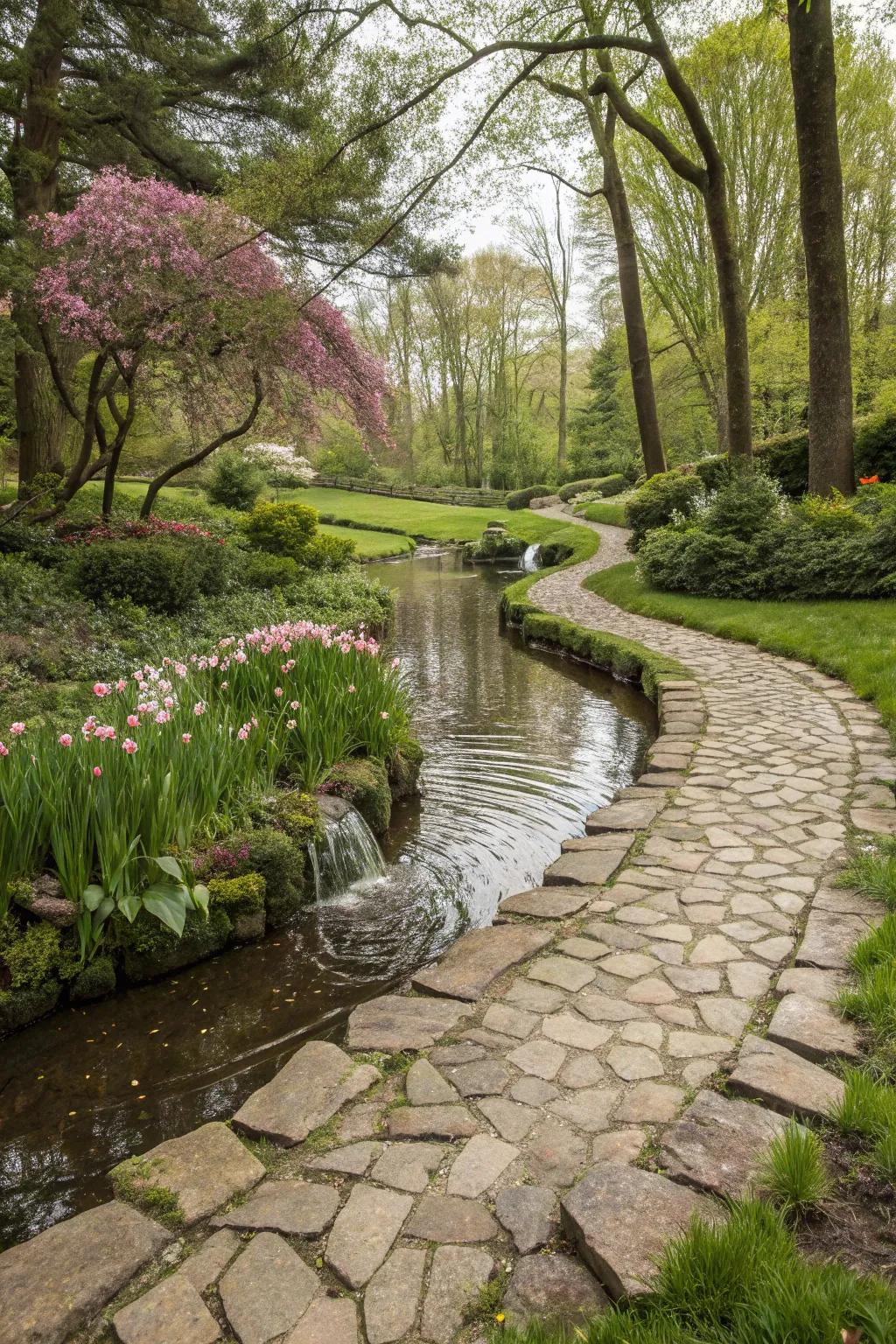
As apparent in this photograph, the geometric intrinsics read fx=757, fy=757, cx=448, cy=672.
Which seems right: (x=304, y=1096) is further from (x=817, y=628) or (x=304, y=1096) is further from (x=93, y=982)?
(x=817, y=628)

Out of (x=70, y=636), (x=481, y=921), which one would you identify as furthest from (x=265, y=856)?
(x=70, y=636)

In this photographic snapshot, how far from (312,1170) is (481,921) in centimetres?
195

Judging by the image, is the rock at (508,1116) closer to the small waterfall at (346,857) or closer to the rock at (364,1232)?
the rock at (364,1232)

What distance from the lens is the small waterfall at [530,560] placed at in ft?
66.6

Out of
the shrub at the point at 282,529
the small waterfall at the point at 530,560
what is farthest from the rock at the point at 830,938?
the small waterfall at the point at 530,560

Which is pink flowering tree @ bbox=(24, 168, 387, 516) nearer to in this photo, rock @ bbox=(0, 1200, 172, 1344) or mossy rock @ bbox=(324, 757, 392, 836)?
mossy rock @ bbox=(324, 757, 392, 836)

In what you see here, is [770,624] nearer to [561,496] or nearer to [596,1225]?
[596,1225]

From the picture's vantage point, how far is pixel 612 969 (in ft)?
8.63

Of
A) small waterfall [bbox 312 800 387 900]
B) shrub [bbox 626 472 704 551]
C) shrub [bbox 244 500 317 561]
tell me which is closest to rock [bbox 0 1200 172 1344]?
small waterfall [bbox 312 800 387 900]

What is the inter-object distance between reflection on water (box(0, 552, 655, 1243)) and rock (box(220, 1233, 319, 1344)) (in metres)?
0.84

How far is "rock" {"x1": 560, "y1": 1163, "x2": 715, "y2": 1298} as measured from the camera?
1.45 m

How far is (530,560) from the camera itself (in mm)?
20688

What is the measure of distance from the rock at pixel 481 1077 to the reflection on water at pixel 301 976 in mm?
857

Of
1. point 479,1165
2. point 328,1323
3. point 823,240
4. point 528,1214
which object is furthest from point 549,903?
point 823,240
